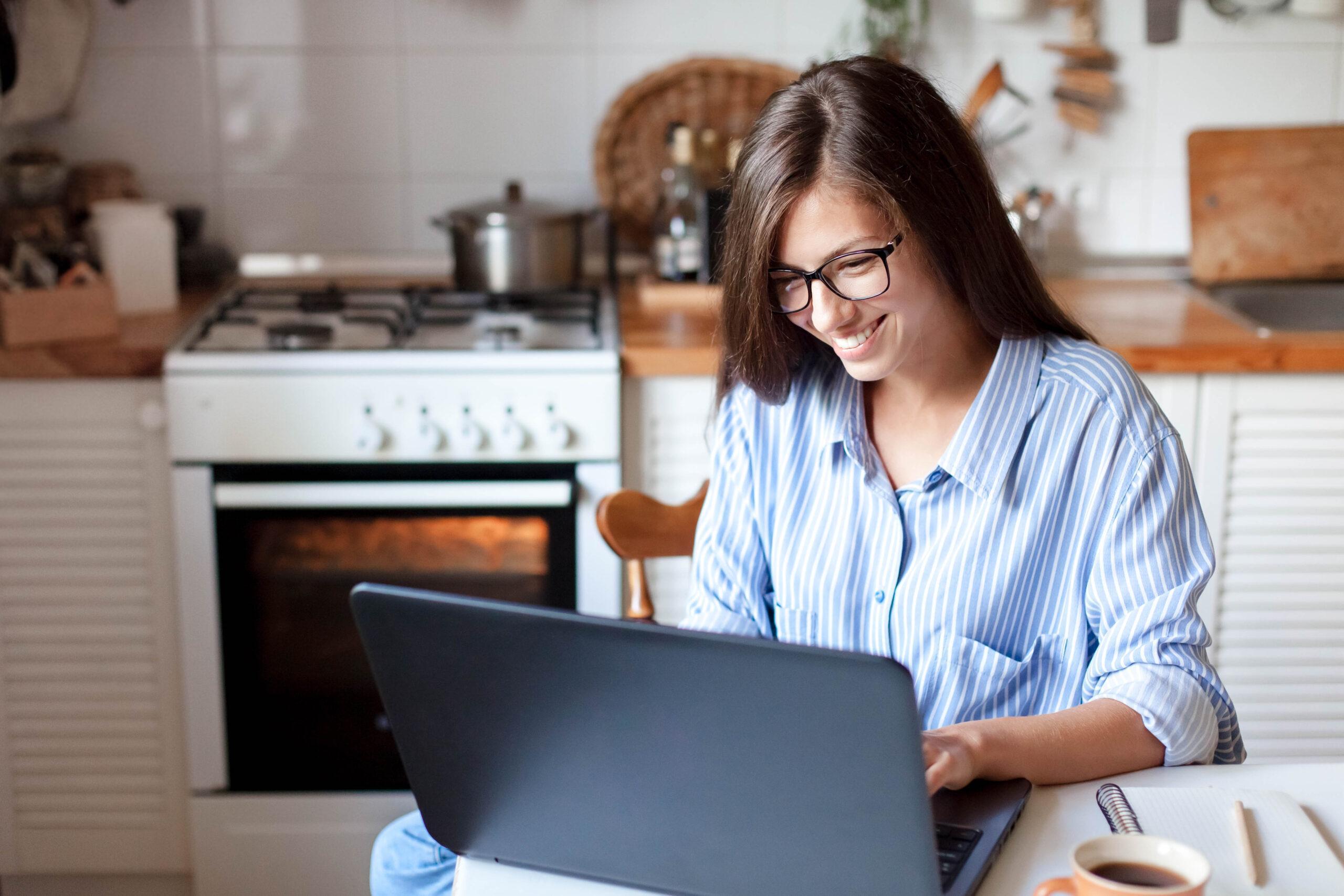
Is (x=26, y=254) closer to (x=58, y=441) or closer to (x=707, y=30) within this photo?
(x=58, y=441)

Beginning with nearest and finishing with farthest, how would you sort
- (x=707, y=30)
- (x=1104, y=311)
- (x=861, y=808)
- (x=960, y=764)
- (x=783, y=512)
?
(x=861, y=808) < (x=960, y=764) < (x=783, y=512) < (x=1104, y=311) < (x=707, y=30)

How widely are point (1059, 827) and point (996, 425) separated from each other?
41 cm

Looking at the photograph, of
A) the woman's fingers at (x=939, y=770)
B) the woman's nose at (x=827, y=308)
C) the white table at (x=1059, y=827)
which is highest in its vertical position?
the woman's nose at (x=827, y=308)

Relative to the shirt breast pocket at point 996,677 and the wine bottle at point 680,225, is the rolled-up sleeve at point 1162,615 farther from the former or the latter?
the wine bottle at point 680,225

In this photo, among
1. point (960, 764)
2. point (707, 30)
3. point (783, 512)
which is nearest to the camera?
point (960, 764)

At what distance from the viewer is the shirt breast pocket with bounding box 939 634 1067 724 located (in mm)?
1257

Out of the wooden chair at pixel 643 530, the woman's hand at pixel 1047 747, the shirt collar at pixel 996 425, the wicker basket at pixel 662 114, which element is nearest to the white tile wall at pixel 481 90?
the wicker basket at pixel 662 114

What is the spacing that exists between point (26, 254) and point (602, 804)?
1648mm

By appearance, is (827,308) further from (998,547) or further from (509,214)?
(509,214)

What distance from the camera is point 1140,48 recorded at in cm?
250

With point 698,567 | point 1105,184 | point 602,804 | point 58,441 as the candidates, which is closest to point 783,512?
point 698,567

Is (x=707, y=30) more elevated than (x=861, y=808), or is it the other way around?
(x=707, y=30)

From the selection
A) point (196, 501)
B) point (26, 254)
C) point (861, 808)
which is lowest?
point (196, 501)

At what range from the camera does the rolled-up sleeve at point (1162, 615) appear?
3.55 ft
